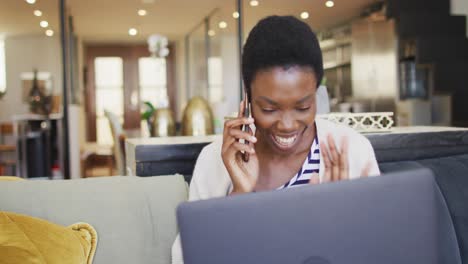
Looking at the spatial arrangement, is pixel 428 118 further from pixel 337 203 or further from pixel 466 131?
pixel 337 203

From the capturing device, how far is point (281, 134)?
1089mm

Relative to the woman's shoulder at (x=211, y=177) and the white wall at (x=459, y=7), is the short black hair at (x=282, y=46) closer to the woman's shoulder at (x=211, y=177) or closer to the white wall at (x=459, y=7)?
the woman's shoulder at (x=211, y=177)

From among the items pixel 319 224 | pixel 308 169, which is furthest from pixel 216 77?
pixel 319 224

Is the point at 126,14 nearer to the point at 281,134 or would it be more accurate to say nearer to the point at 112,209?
the point at 112,209

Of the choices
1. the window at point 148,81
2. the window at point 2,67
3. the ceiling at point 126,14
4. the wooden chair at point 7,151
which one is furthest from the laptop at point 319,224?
the window at point 148,81

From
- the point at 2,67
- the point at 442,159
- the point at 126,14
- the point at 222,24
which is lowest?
the point at 442,159

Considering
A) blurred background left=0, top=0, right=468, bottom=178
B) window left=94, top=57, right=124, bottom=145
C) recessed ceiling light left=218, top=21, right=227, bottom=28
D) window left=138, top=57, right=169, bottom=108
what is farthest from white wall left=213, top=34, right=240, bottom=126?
window left=94, top=57, right=124, bottom=145

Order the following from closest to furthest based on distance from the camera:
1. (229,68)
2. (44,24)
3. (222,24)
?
→ (44,24) < (222,24) < (229,68)

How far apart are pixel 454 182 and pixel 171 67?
1108 centimetres

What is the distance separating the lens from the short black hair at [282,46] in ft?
3.44

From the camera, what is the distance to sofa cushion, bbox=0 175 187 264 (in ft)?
4.76

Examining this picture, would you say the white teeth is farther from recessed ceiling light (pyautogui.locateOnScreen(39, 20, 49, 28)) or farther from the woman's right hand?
recessed ceiling light (pyautogui.locateOnScreen(39, 20, 49, 28))

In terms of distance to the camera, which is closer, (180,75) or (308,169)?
(308,169)

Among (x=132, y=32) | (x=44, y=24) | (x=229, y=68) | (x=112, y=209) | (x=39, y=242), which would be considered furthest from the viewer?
(x=132, y=32)
